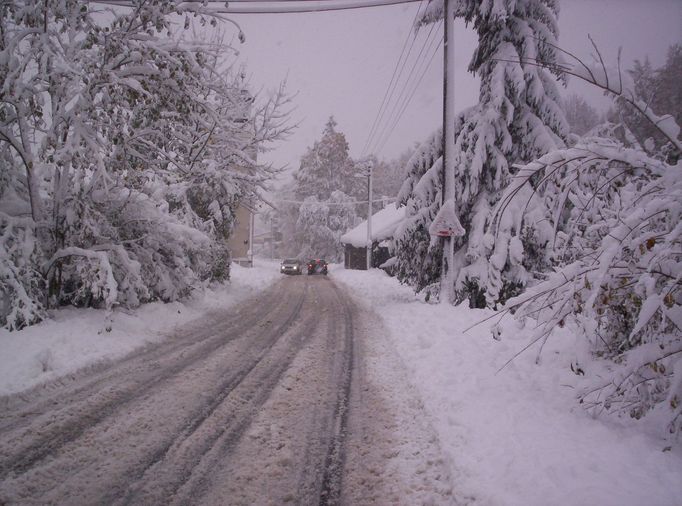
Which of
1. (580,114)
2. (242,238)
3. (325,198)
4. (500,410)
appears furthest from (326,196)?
(500,410)

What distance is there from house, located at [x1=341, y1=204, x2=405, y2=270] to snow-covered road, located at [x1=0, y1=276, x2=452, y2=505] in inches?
954

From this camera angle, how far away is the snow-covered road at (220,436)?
2.96 metres

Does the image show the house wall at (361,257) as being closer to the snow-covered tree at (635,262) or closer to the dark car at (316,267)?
the dark car at (316,267)

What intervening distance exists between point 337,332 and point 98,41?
750 centimetres

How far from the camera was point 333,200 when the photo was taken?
48.5 meters

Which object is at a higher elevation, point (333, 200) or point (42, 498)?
point (333, 200)

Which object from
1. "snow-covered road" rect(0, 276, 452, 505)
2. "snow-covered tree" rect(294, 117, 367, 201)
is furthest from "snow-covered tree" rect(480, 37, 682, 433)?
"snow-covered tree" rect(294, 117, 367, 201)

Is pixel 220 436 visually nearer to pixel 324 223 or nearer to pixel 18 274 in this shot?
pixel 18 274

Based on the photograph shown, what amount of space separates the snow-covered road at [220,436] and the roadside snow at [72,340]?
0.35 m

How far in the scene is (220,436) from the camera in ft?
12.3

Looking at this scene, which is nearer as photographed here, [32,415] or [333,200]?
[32,415]

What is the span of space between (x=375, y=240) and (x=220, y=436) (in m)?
29.4

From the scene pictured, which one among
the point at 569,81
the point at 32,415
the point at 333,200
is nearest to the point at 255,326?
the point at 32,415

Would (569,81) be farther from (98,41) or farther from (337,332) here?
(98,41)
